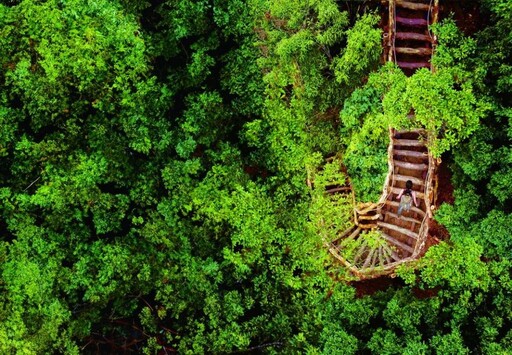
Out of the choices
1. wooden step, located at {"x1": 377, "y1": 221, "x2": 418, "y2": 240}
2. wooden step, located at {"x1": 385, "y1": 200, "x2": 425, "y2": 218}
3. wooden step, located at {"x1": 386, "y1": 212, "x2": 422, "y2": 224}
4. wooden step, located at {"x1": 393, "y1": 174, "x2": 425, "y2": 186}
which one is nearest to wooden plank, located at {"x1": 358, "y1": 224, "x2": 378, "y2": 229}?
wooden step, located at {"x1": 377, "y1": 221, "x2": 418, "y2": 240}

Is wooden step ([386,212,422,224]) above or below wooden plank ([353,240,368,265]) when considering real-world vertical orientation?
above

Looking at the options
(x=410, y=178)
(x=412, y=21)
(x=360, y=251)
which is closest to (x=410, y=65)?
(x=412, y=21)

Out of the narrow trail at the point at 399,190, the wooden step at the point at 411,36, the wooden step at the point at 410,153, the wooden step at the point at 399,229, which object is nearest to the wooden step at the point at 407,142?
the narrow trail at the point at 399,190

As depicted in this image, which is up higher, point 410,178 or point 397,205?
point 410,178

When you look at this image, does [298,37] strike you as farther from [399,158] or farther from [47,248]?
[47,248]

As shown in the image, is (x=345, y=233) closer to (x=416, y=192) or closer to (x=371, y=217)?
(x=371, y=217)

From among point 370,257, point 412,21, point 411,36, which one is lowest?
point 370,257

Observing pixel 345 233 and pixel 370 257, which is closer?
pixel 370 257

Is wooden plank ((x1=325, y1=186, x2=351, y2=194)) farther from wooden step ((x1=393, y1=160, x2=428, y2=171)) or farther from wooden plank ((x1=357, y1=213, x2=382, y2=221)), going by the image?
wooden step ((x1=393, y1=160, x2=428, y2=171))
